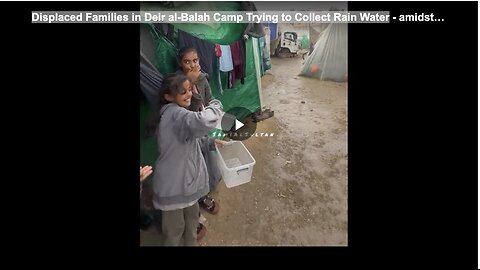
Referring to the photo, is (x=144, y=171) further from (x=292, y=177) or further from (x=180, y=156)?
(x=292, y=177)

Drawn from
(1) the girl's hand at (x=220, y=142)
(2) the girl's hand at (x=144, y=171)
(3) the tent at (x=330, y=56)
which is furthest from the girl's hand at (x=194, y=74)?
(3) the tent at (x=330, y=56)

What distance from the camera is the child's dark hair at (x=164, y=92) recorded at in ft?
3.36

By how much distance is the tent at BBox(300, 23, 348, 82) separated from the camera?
1.21 meters

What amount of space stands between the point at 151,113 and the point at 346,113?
0.84 metres

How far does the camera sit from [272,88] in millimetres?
1361

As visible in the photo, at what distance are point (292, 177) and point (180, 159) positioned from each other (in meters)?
0.56

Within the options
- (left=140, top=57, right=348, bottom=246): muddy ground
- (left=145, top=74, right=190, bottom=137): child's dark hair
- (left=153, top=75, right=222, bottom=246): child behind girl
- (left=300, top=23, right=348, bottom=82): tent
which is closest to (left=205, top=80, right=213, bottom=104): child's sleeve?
(left=153, top=75, right=222, bottom=246): child behind girl

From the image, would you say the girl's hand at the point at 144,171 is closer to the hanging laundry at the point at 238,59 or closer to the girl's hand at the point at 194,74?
the girl's hand at the point at 194,74

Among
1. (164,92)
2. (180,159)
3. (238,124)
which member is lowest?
(180,159)

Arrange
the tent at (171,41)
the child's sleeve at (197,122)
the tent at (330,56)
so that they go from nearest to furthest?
the child's sleeve at (197,122) < the tent at (171,41) < the tent at (330,56)

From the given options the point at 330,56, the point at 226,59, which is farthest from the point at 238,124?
the point at 330,56

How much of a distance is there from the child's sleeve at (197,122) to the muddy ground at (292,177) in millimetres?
342

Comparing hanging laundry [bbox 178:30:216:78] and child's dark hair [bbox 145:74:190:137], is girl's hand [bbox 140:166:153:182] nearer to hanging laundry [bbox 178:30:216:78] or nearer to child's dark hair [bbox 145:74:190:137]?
child's dark hair [bbox 145:74:190:137]

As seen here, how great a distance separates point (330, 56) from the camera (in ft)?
4.41
